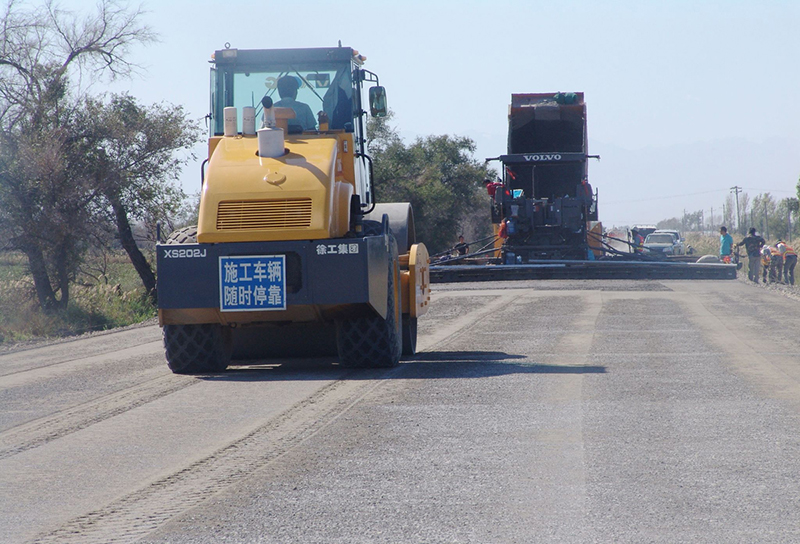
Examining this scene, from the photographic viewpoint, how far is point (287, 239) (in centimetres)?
907

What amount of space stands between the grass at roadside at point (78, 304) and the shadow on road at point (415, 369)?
285 inches

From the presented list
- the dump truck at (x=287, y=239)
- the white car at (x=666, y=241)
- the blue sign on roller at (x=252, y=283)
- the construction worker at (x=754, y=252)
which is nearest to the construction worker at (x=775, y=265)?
the construction worker at (x=754, y=252)

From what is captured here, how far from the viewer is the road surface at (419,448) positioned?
4527mm

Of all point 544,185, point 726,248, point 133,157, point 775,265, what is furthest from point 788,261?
point 133,157

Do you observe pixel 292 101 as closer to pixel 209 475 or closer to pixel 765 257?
pixel 209 475

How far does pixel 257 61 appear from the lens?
10.6 m

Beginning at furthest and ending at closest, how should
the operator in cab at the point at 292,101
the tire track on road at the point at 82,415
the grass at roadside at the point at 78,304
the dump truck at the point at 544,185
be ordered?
the dump truck at the point at 544,185
the grass at roadside at the point at 78,304
the operator in cab at the point at 292,101
the tire track on road at the point at 82,415

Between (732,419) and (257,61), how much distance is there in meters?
6.45

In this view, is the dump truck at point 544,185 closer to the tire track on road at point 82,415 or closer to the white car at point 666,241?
the tire track on road at point 82,415

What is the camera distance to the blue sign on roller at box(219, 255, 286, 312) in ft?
29.4

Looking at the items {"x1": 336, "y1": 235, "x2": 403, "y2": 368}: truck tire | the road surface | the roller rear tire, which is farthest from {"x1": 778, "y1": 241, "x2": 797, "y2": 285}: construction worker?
the roller rear tire

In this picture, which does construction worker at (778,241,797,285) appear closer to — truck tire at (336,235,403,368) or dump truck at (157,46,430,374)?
dump truck at (157,46,430,374)

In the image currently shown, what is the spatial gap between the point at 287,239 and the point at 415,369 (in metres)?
1.98

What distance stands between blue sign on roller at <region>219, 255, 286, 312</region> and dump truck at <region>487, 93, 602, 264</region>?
17.9 metres
